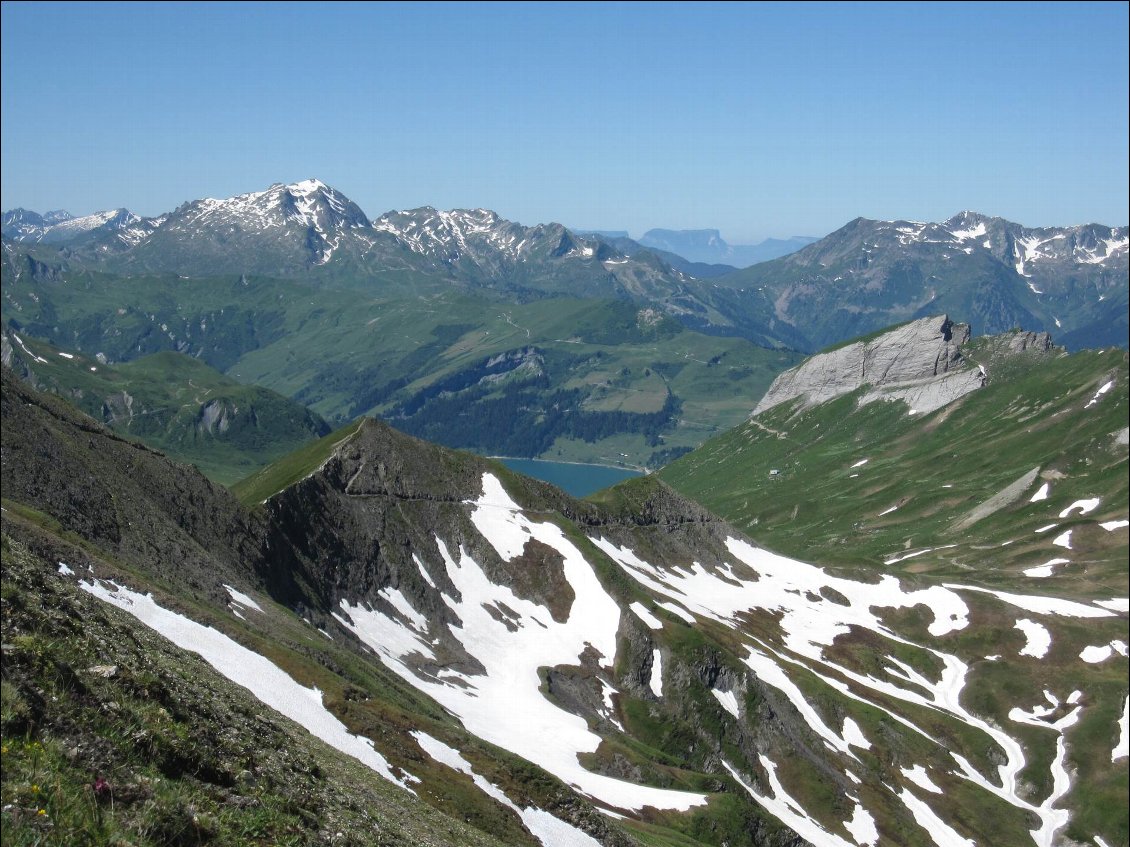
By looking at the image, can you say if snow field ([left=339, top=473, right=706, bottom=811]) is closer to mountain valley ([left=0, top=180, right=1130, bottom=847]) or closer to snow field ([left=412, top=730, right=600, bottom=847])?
mountain valley ([left=0, top=180, right=1130, bottom=847])

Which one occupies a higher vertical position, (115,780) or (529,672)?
(115,780)

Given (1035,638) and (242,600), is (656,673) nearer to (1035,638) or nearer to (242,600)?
(242,600)

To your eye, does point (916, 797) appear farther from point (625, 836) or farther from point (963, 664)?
point (625, 836)

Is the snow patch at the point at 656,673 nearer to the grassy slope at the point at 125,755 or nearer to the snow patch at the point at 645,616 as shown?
the snow patch at the point at 645,616

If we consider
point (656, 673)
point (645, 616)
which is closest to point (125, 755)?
point (656, 673)

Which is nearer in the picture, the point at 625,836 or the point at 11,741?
the point at 11,741

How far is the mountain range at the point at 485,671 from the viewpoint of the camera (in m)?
26.0

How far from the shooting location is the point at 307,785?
1276 inches

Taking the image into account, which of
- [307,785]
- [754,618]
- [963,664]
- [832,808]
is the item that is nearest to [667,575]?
[754,618]

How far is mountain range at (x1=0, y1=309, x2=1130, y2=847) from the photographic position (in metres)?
26.0

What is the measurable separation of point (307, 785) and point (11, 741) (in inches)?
553

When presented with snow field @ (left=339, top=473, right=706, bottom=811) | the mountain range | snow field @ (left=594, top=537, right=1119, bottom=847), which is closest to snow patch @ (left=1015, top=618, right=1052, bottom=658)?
snow field @ (left=594, top=537, right=1119, bottom=847)

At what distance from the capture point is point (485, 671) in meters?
119

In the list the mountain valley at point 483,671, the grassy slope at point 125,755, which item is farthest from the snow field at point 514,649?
the grassy slope at point 125,755
